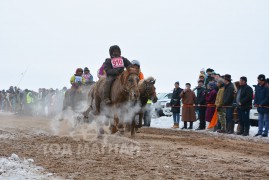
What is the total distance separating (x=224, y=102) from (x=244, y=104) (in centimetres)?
134

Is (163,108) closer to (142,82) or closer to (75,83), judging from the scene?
(75,83)

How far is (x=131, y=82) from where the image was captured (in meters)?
12.0

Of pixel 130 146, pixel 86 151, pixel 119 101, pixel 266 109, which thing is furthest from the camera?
pixel 266 109

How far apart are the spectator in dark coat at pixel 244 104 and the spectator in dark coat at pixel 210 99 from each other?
8.63 ft

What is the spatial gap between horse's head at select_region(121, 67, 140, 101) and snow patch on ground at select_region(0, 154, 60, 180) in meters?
4.62

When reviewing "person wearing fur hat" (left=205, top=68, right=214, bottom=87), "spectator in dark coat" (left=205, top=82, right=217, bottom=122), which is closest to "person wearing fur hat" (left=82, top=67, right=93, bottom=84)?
"spectator in dark coat" (left=205, top=82, right=217, bottom=122)

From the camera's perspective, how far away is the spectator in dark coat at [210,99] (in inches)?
770

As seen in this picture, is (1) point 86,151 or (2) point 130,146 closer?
(1) point 86,151

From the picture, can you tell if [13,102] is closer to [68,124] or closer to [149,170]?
[68,124]

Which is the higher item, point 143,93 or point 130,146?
point 143,93

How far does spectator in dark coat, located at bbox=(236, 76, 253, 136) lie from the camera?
16.5 metres

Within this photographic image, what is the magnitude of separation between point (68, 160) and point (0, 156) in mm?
1229

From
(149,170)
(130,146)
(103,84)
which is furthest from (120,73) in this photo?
(149,170)

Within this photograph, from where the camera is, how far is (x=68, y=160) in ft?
25.6
